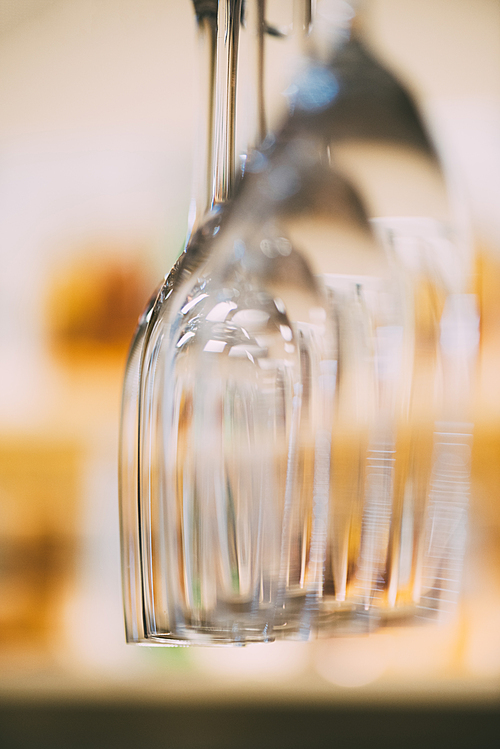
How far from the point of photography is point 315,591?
0.15 m

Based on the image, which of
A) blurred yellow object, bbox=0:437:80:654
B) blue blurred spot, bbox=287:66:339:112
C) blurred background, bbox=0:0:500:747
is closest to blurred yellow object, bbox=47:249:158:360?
blurred background, bbox=0:0:500:747

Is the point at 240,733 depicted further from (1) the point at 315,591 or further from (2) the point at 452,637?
(1) the point at 315,591

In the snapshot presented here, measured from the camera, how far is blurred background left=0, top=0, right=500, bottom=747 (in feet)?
2.16

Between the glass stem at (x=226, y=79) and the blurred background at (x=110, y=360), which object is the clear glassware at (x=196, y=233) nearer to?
the glass stem at (x=226, y=79)

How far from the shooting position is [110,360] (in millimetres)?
660

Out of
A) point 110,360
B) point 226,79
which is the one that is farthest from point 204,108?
point 110,360

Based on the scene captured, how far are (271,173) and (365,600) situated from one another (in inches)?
4.0

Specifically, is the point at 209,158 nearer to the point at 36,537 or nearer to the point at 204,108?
the point at 204,108

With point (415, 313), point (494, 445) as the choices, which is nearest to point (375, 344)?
point (415, 313)

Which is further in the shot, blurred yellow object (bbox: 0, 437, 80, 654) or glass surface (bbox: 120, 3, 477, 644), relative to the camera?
blurred yellow object (bbox: 0, 437, 80, 654)

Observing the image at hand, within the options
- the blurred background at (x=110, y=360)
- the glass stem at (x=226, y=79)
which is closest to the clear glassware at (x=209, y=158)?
the glass stem at (x=226, y=79)

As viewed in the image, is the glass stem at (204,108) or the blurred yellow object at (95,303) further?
the blurred yellow object at (95,303)

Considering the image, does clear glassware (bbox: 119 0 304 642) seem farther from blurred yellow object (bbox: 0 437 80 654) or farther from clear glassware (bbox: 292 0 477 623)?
blurred yellow object (bbox: 0 437 80 654)

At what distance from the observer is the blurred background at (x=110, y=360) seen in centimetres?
66
